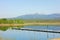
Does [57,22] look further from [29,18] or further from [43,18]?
[29,18]

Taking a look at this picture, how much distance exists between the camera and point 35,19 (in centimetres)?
1331

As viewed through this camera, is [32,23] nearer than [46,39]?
No

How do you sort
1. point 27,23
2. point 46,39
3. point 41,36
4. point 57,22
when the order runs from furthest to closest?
point 27,23 < point 57,22 < point 41,36 < point 46,39

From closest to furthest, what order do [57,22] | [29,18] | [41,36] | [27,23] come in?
1. [41,36]
2. [57,22]
3. [27,23]
4. [29,18]

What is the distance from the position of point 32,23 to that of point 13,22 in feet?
4.83

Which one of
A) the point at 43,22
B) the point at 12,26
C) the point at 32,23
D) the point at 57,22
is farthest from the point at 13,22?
the point at 57,22

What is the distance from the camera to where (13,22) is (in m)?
13.0

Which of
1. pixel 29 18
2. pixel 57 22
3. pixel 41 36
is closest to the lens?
pixel 41 36

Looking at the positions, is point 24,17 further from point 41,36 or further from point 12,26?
point 41,36

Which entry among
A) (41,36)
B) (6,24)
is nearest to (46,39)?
(41,36)

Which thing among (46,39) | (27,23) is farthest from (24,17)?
(46,39)

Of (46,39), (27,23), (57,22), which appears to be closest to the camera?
(46,39)

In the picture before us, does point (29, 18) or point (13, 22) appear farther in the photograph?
point (29, 18)

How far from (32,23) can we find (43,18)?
1.05 m
